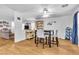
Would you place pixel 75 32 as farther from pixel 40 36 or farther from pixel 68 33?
pixel 40 36

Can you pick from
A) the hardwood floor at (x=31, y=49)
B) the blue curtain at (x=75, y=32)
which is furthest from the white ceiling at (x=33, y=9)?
the hardwood floor at (x=31, y=49)

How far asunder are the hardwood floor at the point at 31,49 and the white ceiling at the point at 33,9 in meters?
0.44

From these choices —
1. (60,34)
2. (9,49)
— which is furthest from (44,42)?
(9,49)

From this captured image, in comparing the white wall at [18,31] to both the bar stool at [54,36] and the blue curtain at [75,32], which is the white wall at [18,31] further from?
the blue curtain at [75,32]

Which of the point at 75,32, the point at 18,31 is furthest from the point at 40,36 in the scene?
the point at 75,32

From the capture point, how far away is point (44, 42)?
78.0 inches

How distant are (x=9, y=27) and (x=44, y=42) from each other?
24.6 inches

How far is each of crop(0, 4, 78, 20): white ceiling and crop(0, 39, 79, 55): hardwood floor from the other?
1.44 ft

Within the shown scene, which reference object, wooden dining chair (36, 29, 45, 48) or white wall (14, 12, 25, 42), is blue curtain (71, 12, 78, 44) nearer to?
wooden dining chair (36, 29, 45, 48)

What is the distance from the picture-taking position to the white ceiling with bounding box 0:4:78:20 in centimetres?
193

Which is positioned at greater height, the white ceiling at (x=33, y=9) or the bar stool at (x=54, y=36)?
the white ceiling at (x=33, y=9)

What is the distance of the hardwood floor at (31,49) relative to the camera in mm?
1942

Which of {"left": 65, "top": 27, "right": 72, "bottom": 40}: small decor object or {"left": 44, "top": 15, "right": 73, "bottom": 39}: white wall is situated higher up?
{"left": 44, "top": 15, "right": 73, "bottom": 39}: white wall

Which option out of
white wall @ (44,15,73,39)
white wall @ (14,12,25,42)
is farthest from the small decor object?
white wall @ (14,12,25,42)
